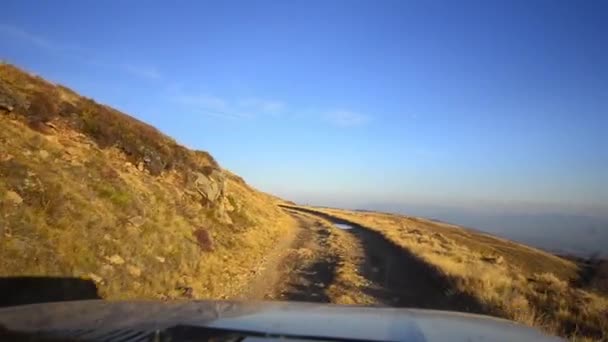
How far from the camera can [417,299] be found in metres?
15.1

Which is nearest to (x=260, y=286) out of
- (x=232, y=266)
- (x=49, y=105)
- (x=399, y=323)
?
(x=232, y=266)

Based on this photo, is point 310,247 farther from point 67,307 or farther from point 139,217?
point 67,307

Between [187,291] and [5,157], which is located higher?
[5,157]

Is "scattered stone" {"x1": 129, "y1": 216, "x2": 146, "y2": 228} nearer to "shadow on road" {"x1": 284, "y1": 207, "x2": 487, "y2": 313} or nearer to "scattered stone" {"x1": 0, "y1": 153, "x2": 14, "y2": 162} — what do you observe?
"scattered stone" {"x1": 0, "y1": 153, "x2": 14, "y2": 162}

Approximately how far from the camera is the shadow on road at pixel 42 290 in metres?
9.27

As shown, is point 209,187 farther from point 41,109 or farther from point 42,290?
point 42,290

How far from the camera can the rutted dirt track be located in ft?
47.0

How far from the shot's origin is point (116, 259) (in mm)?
12430

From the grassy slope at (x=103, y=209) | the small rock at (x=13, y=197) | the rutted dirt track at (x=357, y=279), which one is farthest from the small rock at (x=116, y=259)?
the rutted dirt track at (x=357, y=279)

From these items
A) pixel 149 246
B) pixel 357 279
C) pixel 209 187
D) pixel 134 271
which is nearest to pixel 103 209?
pixel 149 246

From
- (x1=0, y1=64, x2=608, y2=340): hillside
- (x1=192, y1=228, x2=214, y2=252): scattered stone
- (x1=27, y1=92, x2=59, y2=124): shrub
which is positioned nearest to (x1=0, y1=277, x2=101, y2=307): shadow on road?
(x1=0, y1=64, x2=608, y2=340): hillside

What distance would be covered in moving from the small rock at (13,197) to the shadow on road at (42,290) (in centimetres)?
218

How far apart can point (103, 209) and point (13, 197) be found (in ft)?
9.72

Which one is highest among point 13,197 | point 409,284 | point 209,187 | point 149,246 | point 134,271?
point 209,187
